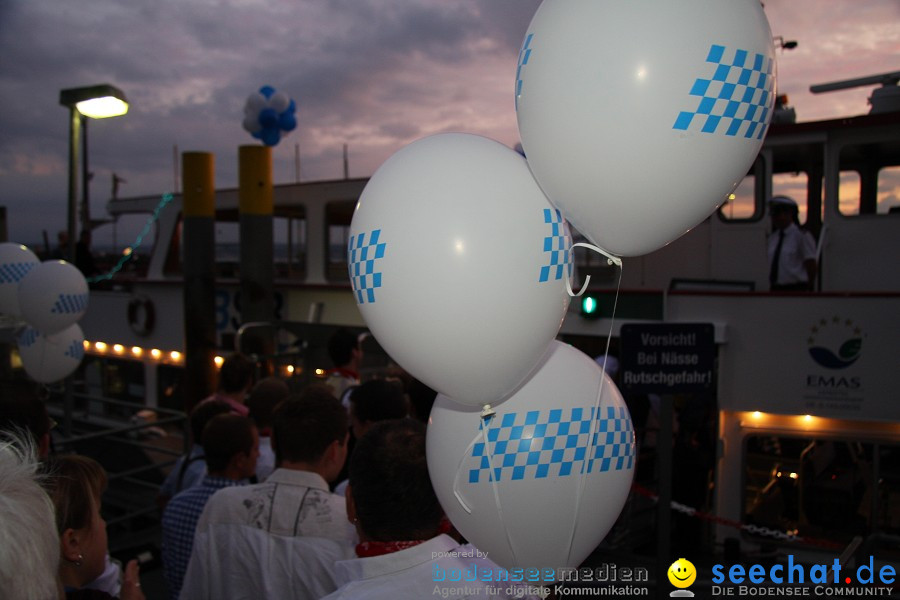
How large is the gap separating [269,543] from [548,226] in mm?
1502

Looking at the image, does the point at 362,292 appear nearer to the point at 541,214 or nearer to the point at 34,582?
the point at 541,214

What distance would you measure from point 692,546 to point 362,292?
5.29 meters

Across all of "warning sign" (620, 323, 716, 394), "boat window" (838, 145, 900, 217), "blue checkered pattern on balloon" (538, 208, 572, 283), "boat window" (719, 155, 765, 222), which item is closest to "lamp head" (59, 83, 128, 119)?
"warning sign" (620, 323, 716, 394)

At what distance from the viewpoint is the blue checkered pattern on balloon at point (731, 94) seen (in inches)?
56.9

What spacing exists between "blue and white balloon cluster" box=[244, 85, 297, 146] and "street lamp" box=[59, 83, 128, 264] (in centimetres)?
271

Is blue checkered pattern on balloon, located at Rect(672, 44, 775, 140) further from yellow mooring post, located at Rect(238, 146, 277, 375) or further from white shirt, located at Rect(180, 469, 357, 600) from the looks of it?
yellow mooring post, located at Rect(238, 146, 277, 375)

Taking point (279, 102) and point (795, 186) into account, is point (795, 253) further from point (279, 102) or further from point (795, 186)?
point (279, 102)

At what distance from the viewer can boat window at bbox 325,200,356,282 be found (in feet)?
28.5

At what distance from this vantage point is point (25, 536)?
1219 mm

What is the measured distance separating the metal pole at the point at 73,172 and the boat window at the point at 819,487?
6.39 meters

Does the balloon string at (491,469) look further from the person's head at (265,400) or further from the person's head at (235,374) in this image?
the person's head at (235,374)

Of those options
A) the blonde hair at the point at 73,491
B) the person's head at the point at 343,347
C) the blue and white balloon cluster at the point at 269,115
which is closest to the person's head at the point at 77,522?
the blonde hair at the point at 73,491

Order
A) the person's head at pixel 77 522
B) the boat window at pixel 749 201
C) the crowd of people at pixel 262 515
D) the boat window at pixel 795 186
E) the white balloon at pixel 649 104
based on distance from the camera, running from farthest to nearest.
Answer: the boat window at pixel 795 186 < the boat window at pixel 749 201 < the person's head at pixel 77 522 < the white balloon at pixel 649 104 < the crowd of people at pixel 262 515

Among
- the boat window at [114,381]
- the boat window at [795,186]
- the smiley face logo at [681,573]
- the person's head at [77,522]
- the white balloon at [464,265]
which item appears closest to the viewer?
the white balloon at [464,265]
